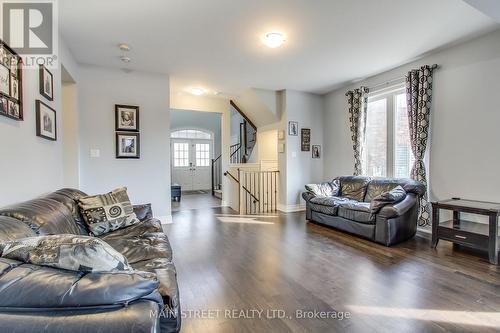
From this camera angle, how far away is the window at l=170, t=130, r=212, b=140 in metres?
9.50

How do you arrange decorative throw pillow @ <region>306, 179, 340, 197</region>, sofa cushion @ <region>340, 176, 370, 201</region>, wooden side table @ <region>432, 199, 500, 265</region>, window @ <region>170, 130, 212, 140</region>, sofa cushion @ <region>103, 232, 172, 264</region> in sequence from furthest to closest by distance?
window @ <region>170, 130, 212, 140</region> → decorative throw pillow @ <region>306, 179, 340, 197</region> → sofa cushion @ <region>340, 176, 370, 201</region> → wooden side table @ <region>432, 199, 500, 265</region> → sofa cushion @ <region>103, 232, 172, 264</region>

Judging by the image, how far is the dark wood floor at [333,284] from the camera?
5.86ft

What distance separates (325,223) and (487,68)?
3.05 metres

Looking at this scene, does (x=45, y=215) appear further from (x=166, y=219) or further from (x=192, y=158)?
(x=192, y=158)

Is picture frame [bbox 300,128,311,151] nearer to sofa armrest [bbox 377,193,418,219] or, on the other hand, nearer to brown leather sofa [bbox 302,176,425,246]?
brown leather sofa [bbox 302,176,425,246]

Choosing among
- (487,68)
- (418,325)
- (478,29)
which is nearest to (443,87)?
(487,68)

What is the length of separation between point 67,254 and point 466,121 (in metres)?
4.54

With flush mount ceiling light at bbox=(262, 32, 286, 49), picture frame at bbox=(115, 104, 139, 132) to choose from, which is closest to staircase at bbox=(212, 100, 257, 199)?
picture frame at bbox=(115, 104, 139, 132)

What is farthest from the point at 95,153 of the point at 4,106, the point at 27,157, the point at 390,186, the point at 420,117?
the point at 420,117

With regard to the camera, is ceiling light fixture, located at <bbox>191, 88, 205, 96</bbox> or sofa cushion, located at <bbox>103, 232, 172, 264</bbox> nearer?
sofa cushion, located at <bbox>103, 232, 172, 264</bbox>

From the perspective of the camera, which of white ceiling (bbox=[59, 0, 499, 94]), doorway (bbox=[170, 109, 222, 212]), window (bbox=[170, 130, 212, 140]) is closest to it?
white ceiling (bbox=[59, 0, 499, 94])

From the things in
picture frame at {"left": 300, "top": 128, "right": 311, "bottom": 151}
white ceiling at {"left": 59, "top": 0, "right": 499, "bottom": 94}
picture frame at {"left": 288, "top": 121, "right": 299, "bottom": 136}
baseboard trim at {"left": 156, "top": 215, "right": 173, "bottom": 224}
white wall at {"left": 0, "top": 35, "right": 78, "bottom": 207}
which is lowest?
baseboard trim at {"left": 156, "top": 215, "right": 173, "bottom": 224}

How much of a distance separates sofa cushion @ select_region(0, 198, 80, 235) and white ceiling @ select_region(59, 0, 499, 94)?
6.61 ft

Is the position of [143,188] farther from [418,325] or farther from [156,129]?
[418,325]
